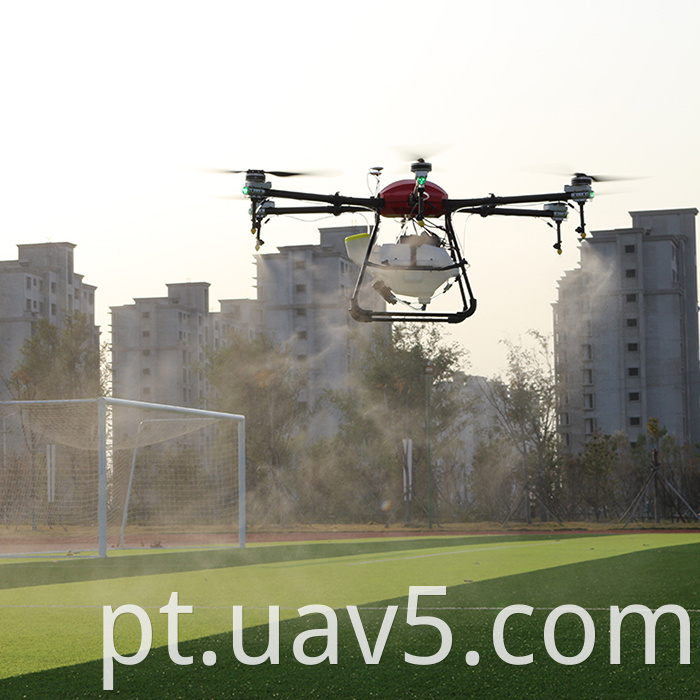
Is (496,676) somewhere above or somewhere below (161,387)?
below

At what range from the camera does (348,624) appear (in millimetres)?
7824

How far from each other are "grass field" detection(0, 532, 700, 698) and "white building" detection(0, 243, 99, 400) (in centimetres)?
4414

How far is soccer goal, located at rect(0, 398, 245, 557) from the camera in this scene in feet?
66.1

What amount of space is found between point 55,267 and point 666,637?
56.4 meters

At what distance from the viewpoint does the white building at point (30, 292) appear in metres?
57.1

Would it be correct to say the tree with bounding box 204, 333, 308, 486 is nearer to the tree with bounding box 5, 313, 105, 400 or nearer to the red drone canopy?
the tree with bounding box 5, 313, 105, 400

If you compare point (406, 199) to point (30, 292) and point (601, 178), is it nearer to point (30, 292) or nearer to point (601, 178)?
point (601, 178)

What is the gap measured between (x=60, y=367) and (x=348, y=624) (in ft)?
96.5

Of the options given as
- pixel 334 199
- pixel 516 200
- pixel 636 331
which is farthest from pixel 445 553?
pixel 636 331

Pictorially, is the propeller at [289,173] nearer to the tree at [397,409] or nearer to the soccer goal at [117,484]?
the soccer goal at [117,484]

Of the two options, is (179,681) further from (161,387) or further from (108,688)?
(161,387)

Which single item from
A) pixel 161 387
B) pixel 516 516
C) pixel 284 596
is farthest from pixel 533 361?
pixel 161 387

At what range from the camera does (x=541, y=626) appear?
7.52 m

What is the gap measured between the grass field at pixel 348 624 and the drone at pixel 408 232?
2.52 meters
